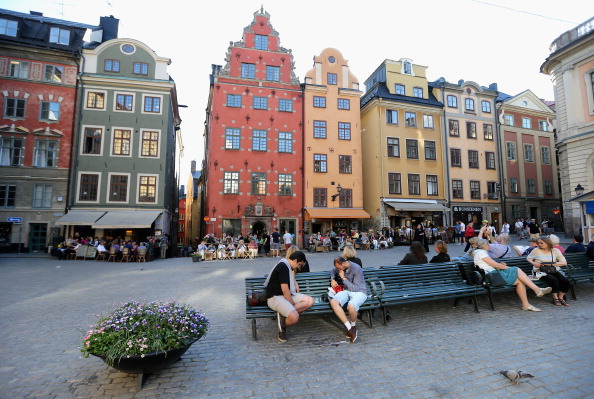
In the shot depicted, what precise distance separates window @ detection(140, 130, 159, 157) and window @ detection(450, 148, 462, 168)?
2725 cm

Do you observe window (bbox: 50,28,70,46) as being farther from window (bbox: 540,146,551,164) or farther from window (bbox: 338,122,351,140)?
window (bbox: 540,146,551,164)

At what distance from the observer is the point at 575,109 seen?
20.6m

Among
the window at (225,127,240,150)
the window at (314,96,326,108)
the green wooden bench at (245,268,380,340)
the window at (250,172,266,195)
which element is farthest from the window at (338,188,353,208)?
the green wooden bench at (245,268,380,340)

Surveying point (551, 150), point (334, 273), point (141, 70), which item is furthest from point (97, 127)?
point (551, 150)

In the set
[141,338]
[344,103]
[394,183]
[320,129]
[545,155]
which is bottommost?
[141,338]

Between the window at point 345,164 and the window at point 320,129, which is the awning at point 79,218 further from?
the window at point 345,164

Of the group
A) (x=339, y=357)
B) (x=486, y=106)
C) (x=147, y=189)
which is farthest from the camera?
(x=486, y=106)

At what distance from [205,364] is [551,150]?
43843 millimetres

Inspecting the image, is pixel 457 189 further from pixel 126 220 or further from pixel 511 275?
pixel 126 220

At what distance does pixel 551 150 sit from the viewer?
3519 centimetres

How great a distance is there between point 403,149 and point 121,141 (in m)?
24.4

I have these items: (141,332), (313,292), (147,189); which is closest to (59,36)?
(147,189)

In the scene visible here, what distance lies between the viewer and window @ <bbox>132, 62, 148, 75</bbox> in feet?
80.0

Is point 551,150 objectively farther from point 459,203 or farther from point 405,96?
point 405,96
